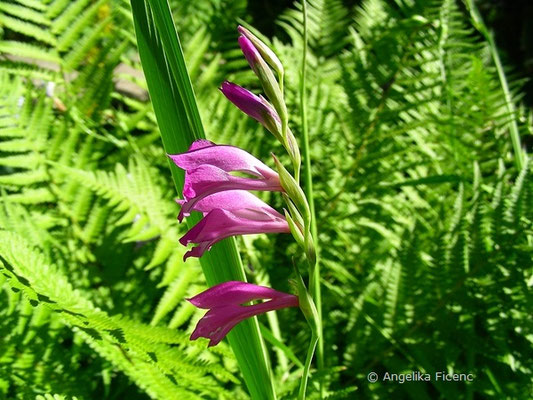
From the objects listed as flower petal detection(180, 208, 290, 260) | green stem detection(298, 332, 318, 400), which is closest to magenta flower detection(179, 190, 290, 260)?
flower petal detection(180, 208, 290, 260)

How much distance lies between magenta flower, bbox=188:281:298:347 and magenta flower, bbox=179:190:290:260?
1.9 inches

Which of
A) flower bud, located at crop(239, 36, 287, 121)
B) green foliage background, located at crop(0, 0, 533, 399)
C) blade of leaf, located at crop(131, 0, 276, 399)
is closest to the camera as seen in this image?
flower bud, located at crop(239, 36, 287, 121)

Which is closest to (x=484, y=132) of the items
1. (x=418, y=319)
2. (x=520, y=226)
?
(x=520, y=226)

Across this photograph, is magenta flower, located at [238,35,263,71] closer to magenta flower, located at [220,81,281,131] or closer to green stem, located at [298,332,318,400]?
magenta flower, located at [220,81,281,131]

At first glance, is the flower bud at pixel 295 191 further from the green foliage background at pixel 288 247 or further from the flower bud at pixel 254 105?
the green foliage background at pixel 288 247

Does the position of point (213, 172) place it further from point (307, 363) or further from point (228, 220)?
point (307, 363)

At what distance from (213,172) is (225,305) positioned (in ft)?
0.44

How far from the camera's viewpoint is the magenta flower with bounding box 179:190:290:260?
514 mm

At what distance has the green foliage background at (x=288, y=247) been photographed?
851 millimetres

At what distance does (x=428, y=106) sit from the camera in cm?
148

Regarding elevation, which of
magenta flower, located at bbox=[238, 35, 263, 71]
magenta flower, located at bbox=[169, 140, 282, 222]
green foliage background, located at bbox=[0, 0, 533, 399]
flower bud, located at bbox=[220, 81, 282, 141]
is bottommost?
green foliage background, located at bbox=[0, 0, 533, 399]

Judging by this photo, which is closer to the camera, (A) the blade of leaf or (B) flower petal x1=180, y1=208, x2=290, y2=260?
(B) flower petal x1=180, y1=208, x2=290, y2=260

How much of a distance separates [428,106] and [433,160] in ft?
0.67

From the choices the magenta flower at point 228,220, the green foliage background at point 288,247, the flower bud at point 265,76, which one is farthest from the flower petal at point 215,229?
the green foliage background at point 288,247
